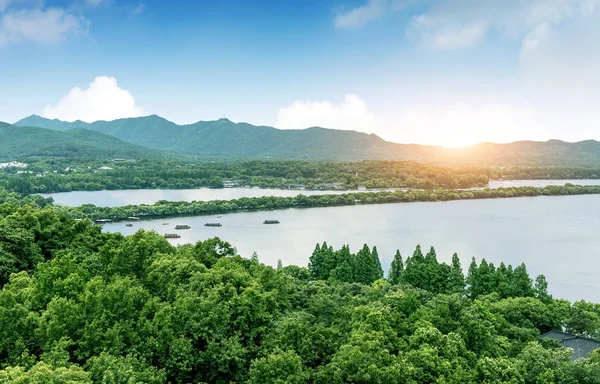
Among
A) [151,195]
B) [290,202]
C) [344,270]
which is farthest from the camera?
[151,195]

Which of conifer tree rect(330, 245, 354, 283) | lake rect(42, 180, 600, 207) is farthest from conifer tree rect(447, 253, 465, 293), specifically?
lake rect(42, 180, 600, 207)

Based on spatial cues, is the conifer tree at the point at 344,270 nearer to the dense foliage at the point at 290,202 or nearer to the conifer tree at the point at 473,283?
the conifer tree at the point at 473,283

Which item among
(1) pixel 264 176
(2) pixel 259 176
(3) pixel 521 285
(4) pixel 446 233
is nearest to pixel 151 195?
(2) pixel 259 176

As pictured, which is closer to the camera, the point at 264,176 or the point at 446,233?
the point at 446,233

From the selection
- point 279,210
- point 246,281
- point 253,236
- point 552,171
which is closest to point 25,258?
point 246,281

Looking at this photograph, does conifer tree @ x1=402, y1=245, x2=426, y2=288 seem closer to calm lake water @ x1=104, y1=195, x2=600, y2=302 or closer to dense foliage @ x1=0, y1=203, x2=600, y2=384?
dense foliage @ x1=0, y1=203, x2=600, y2=384

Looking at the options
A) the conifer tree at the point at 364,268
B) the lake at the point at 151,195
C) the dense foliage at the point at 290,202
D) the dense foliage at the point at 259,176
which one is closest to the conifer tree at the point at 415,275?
the conifer tree at the point at 364,268

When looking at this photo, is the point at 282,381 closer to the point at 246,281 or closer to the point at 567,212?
the point at 246,281

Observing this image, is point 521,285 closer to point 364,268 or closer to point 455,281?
point 455,281
